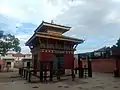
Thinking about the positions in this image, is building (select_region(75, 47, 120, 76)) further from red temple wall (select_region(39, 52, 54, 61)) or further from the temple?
red temple wall (select_region(39, 52, 54, 61))

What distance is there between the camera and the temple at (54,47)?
21.0 m

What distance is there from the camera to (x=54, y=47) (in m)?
22.0

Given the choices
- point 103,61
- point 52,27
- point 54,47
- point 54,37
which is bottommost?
point 103,61

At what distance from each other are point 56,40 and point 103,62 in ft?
39.7

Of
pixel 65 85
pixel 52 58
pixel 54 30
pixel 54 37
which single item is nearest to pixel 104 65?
pixel 54 30

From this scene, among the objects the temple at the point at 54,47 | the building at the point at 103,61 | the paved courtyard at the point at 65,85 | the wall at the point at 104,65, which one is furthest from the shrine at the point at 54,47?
the wall at the point at 104,65

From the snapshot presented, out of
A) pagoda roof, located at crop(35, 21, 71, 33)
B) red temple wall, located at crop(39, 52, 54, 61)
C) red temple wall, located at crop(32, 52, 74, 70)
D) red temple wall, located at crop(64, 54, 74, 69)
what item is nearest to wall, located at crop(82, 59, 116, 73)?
red temple wall, located at crop(64, 54, 74, 69)

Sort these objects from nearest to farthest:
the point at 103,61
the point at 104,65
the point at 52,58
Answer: the point at 52,58 → the point at 104,65 → the point at 103,61

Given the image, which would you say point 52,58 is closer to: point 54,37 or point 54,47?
point 54,47

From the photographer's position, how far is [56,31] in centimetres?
2456

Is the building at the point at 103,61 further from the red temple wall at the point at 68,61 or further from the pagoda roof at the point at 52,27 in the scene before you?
the pagoda roof at the point at 52,27

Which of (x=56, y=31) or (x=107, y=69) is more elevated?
(x=56, y=31)

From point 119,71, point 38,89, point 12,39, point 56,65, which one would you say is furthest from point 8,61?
Answer: point 38,89

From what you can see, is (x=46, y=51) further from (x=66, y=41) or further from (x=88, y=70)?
(x=88, y=70)
